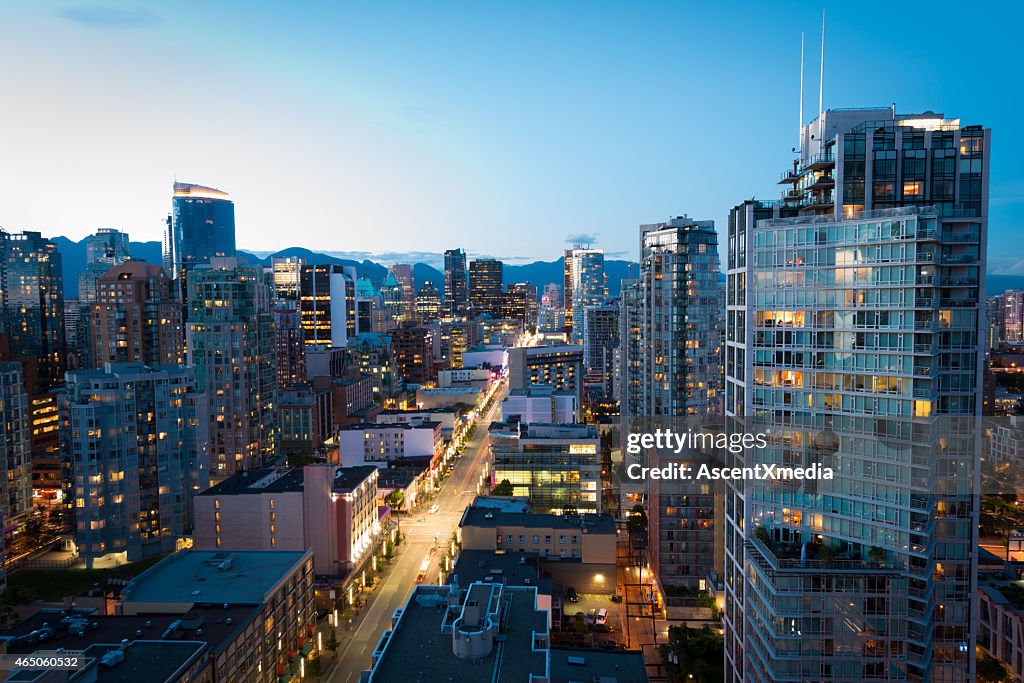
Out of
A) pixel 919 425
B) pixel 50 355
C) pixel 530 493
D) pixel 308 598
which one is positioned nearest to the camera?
pixel 919 425

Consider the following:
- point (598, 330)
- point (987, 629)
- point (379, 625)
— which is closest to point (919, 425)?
point (987, 629)

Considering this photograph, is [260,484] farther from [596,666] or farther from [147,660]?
[596,666]

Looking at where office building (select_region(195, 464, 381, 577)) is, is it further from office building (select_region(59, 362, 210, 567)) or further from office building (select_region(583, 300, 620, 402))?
office building (select_region(583, 300, 620, 402))

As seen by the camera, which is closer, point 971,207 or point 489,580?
point 971,207

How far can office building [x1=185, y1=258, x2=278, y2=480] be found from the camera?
78.9 metres

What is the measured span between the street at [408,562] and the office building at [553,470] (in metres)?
7.67

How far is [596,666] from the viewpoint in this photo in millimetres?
30422

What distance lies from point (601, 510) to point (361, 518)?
2349 centimetres

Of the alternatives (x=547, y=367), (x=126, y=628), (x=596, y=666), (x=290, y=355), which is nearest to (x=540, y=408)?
(x=547, y=367)

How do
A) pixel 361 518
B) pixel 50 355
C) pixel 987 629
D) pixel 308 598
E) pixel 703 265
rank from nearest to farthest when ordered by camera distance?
pixel 987 629
pixel 308 598
pixel 361 518
pixel 703 265
pixel 50 355

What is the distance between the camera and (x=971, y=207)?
83.8 ft

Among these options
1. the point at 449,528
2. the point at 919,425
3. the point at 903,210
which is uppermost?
the point at 903,210

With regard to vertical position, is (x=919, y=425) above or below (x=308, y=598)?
above

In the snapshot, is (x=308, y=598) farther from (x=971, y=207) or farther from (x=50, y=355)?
(x=50, y=355)
